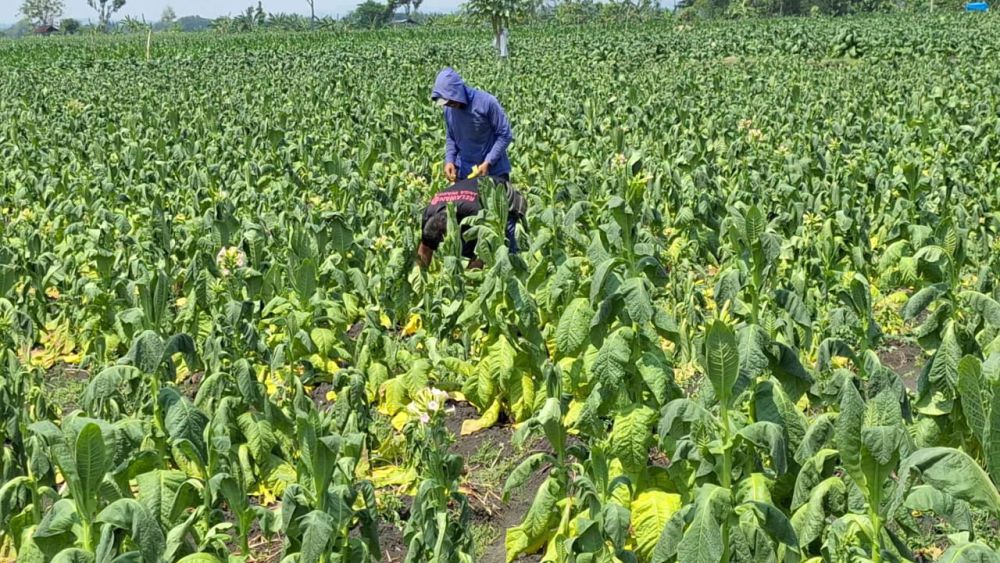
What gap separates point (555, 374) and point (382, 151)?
30.3 feet

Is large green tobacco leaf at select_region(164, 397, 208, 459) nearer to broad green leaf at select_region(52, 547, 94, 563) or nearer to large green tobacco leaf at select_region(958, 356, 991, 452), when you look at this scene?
broad green leaf at select_region(52, 547, 94, 563)

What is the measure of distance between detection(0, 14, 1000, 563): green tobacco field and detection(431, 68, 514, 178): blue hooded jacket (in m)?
0.67

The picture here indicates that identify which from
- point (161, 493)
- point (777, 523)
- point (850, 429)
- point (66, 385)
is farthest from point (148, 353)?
point (66, 385)

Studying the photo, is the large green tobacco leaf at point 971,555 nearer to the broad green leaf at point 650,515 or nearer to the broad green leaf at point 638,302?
the broad green leaf at point 650,515

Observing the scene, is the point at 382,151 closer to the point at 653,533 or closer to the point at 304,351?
the point at 304,351

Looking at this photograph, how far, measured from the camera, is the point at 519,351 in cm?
551

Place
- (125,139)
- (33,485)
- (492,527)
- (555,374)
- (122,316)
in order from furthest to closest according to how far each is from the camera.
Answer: (125,139), (122,316), (492,527), (555,374), (33,485)

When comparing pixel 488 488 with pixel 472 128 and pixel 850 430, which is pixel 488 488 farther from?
pixel 472 128

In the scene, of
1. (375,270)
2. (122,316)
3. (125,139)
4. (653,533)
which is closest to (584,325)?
(653,533)

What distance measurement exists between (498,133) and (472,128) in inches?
8.1

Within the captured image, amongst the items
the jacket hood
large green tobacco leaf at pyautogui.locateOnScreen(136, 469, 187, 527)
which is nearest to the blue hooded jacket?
the jacket hood

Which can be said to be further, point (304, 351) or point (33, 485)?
→ point (304, 351)

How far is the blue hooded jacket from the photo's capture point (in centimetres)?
802

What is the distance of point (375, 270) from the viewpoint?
7305 millimetres
